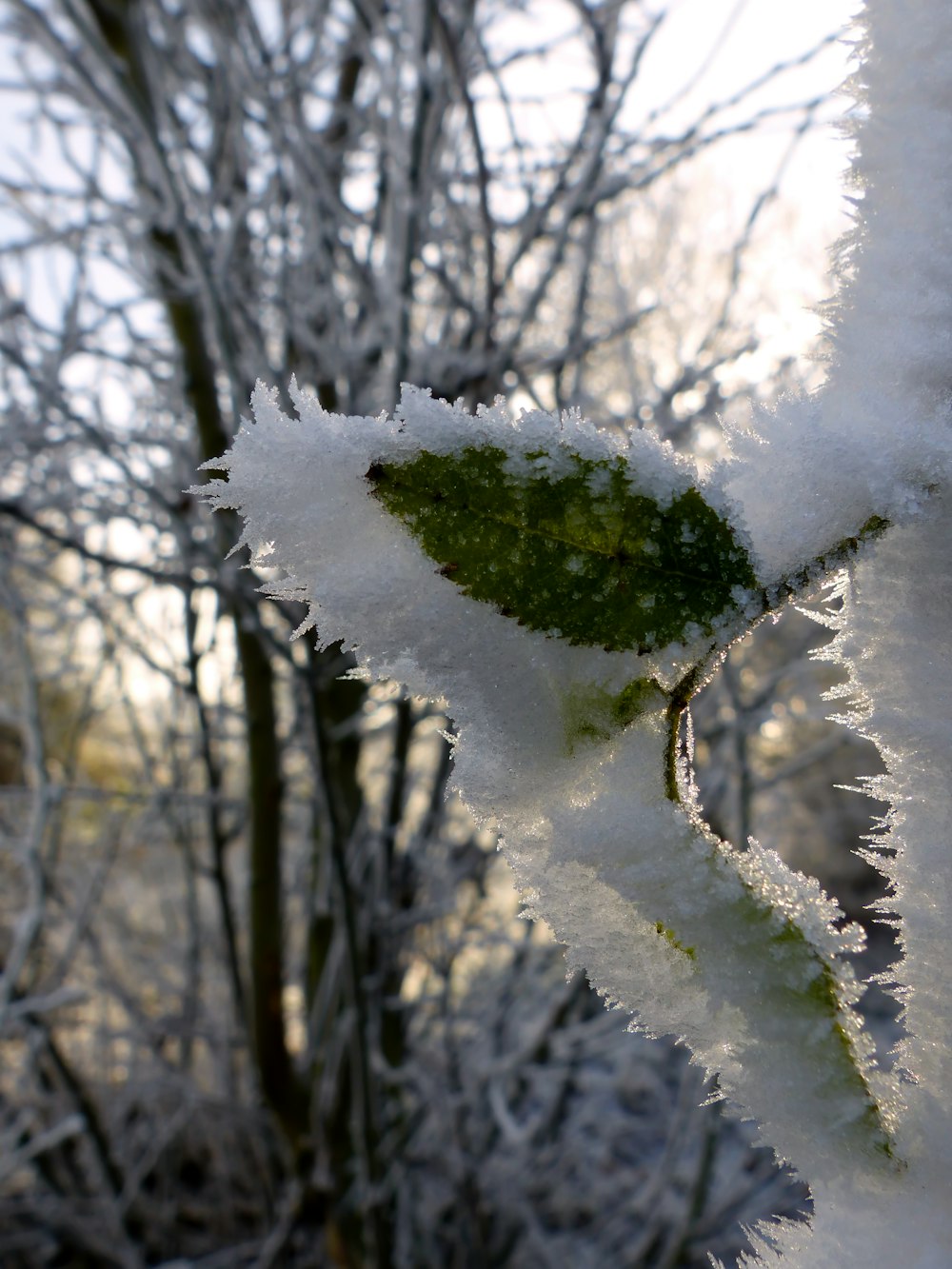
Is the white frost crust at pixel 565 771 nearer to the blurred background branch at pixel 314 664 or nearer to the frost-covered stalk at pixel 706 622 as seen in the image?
the frost-covered stalk at pixel 706 622

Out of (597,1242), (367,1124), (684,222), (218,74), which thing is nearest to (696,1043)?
(367,1124)

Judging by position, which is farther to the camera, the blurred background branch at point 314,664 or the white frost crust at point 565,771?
the blurred background branch at point 314,664

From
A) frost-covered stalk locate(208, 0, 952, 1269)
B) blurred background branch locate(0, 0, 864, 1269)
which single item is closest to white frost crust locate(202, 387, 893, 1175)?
frost-covered stalk locate(208, 0, 952, 1269)

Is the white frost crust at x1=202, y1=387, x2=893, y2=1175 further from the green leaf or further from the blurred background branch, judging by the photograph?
the blurred background branch

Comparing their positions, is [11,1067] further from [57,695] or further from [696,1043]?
[696,1043]

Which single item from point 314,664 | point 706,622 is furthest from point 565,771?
point 314,664

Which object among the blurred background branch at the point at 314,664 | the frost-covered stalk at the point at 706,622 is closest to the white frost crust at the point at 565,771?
the frost-covered stalk at the point at 706,622
